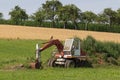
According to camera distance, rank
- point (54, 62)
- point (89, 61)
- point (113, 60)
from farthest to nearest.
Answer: point (113, 60)
point (89, 61)
point (54, 62)

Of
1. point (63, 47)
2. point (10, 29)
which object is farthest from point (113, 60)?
point (10, 29)

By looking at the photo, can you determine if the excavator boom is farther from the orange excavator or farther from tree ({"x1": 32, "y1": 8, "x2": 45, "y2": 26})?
tree ({"x1": 32, "y1": 8, "x2": 45, "y2": 26})

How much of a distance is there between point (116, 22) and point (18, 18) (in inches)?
1095

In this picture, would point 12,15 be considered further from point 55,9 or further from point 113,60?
point 113,60

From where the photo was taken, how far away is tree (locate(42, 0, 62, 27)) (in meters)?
117

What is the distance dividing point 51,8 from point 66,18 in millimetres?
8844

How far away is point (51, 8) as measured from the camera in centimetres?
12094

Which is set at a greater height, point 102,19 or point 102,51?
point 102,19

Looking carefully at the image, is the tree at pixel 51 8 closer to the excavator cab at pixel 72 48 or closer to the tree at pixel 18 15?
the tree at pixel 18 15

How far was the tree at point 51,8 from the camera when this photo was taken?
117 meters

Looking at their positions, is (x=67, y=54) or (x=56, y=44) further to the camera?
(x=56, y=44)

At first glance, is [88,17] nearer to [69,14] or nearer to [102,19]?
[102,19]

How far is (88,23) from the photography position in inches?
4614

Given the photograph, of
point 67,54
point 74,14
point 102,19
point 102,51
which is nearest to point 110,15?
point 102,19
